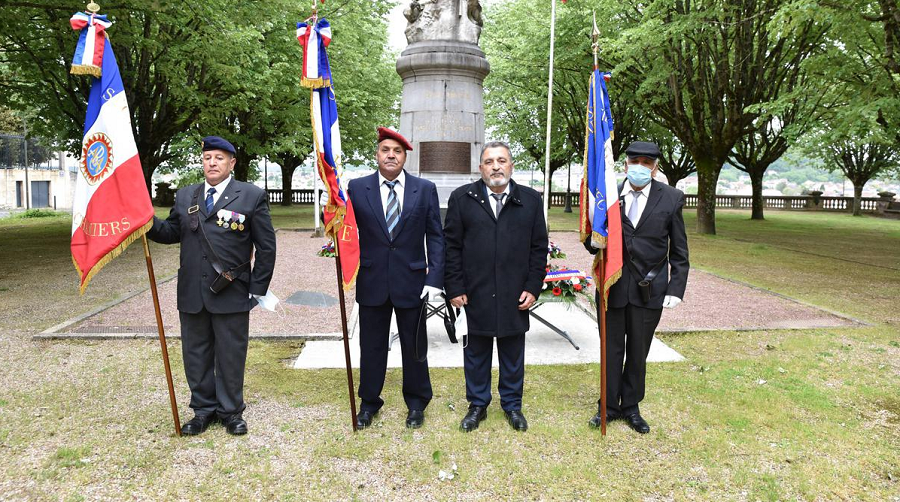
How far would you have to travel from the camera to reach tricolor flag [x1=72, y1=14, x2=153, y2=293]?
4.33 m

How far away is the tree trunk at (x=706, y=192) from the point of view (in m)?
20.3

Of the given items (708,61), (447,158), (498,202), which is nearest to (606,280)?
(498,202)

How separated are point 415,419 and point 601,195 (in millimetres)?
2140

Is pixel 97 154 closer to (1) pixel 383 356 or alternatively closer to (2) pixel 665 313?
(1) pixel 383 356

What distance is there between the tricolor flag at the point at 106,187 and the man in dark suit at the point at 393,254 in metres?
1.51

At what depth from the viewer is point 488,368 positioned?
4773 mm

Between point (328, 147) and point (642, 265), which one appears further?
point (642, 265)

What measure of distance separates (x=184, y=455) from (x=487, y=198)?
2.70 meters

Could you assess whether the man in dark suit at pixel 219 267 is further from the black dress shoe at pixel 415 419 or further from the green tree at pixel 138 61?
the green tree at pixel 138 61

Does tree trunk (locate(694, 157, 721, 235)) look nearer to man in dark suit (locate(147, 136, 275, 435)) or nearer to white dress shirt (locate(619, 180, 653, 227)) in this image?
white dress shirt (locate(619, 180, 653, 227))

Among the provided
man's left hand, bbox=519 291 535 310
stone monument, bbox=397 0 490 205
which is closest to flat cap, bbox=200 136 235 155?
man's left hand, bbox=519 291 535 310

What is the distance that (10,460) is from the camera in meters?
4.12

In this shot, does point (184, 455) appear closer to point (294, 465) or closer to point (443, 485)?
point (294, 465)

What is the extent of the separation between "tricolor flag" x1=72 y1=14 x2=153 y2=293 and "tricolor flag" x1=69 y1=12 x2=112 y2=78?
0.21ft
